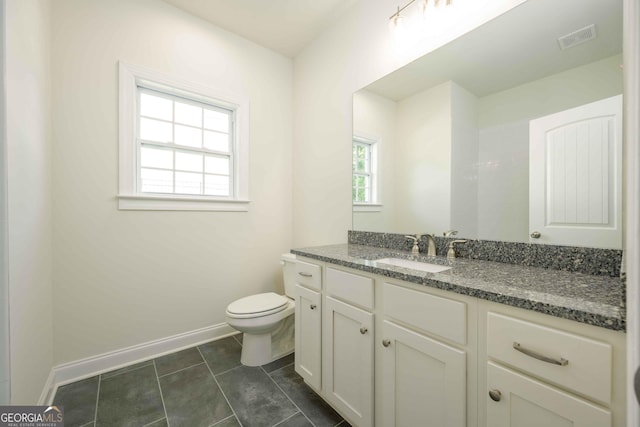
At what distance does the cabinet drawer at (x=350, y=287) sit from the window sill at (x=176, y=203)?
1320 mm

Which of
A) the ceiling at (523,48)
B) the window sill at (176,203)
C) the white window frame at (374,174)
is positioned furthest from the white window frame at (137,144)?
the ceiling at (523,48)

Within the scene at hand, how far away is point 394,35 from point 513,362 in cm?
185

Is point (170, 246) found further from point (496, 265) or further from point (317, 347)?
point (496, 265)

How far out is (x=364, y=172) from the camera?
194 cm

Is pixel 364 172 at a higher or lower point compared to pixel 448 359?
higher

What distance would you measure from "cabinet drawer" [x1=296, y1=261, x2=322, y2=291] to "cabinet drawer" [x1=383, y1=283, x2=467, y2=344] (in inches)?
18.2

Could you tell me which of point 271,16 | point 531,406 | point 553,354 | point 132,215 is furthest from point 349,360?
point 271,16

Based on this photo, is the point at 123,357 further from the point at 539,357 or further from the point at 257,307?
the point at 539,357

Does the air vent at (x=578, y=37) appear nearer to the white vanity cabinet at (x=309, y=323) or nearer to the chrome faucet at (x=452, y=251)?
the chrome faucet at (x=452, y=251)

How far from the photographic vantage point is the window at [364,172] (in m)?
1.88

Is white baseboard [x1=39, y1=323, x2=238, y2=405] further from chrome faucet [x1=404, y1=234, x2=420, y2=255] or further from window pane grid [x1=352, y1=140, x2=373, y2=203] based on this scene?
chrome faucet [x1=404, y1=234, x2=420, y2=255]

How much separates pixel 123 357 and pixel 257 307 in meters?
1.03

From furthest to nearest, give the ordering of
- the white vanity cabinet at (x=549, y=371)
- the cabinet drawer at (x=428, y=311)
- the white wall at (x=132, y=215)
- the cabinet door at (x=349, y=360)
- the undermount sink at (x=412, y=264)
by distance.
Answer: the white wall at (x=132, y=215)
the undermount sink at (x=412, y=264)
the cabinet door at (x=349, y=360)
the cabinet drawer at (x=428, y=311)
the white vanity cabinet at (x=549, y=371)

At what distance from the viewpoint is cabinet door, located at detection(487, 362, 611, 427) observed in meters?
0.62
